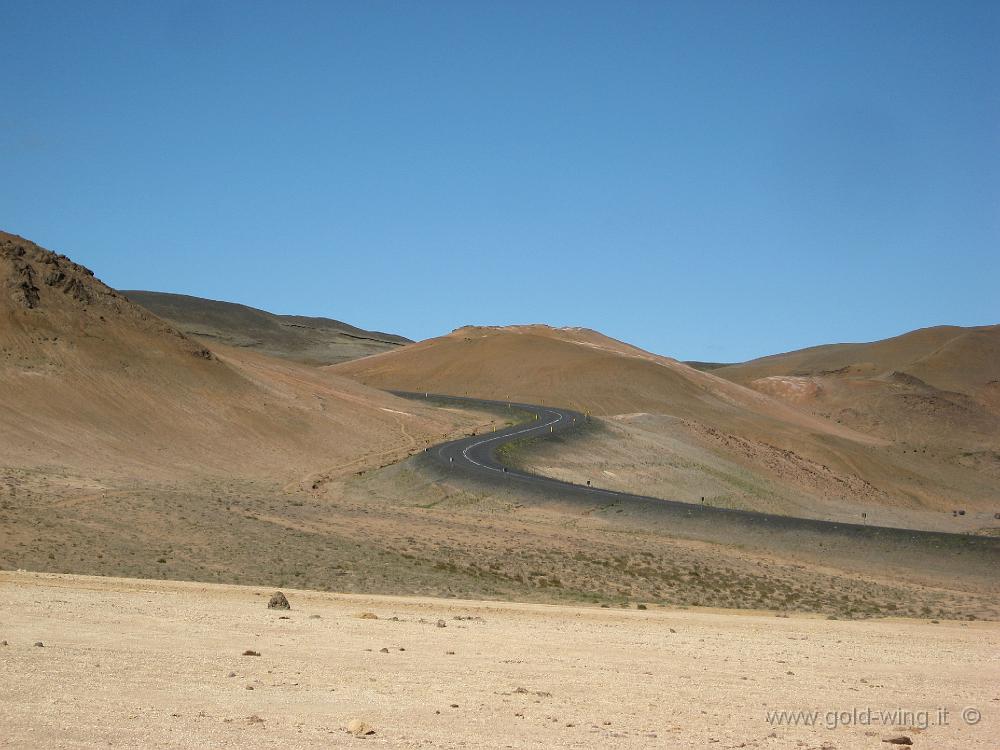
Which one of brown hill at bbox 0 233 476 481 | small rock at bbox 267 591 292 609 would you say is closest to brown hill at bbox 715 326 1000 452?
brown hill at bbox 0 233 476 481

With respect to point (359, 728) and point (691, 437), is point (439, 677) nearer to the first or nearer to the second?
point (359, 728)

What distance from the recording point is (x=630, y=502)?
41344 millimetres

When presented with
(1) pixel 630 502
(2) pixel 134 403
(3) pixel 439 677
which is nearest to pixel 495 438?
(2) pixel 134 403

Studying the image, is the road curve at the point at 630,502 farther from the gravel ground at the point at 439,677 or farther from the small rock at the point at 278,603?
the small rock at the point at 278,603

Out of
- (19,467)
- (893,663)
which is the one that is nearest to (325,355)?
(19,467)

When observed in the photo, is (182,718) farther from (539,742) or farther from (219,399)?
(219,399)

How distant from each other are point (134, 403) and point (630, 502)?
2600cm

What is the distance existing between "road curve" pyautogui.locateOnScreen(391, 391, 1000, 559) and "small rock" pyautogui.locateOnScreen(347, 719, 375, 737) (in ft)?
93.5

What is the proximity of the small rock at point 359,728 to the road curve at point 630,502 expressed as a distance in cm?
2851

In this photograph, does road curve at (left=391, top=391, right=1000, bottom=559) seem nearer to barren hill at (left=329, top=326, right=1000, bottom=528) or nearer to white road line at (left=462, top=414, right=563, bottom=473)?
white road line at (left=462, top=414, right=563, bottom=473)

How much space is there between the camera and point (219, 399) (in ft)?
196

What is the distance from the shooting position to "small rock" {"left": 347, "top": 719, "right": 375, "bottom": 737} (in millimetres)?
9352

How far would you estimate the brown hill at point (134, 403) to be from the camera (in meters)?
46.0

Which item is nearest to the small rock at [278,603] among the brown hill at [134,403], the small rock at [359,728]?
the small rock at [359,728]
